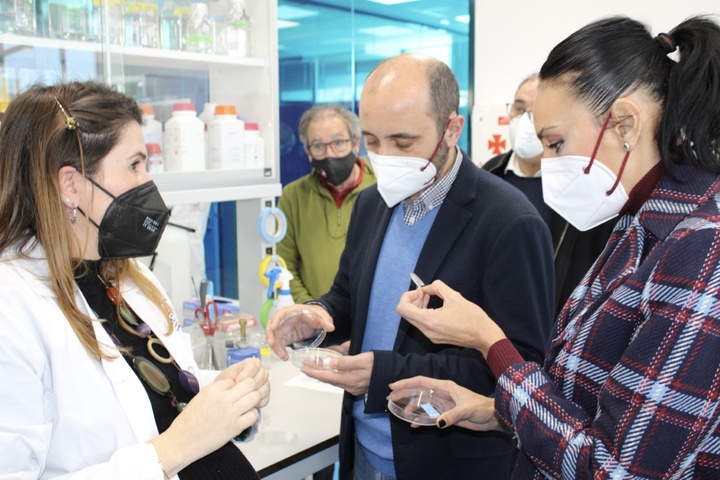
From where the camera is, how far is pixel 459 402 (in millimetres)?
1403

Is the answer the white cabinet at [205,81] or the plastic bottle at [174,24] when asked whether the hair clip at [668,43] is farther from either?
the plastic bottle at [174,24]

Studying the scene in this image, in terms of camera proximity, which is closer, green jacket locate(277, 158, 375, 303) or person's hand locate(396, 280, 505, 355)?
person's hand locate(396, 280, 505, 355)

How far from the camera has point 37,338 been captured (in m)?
1.18

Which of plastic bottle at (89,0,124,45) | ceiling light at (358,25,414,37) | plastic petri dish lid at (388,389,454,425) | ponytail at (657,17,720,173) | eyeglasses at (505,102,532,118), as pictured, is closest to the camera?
ponytail at (657,17,720,173)

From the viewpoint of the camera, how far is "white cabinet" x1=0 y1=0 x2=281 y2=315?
84.2 inches

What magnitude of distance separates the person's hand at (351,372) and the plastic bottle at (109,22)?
1.54m

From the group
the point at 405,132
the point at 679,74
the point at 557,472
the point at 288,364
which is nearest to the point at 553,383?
the point at 557,472

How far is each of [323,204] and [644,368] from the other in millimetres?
2437

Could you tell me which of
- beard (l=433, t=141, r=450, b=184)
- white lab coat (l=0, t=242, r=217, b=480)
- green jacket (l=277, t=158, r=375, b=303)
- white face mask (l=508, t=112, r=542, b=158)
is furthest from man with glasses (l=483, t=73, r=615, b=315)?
white lab coat (l=0, t=242, r=217, b=480)

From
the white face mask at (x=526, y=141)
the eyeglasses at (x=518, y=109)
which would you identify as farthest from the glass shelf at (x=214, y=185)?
the eyeglasses at (x=518, y=109)

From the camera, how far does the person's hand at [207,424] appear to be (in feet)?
3.92

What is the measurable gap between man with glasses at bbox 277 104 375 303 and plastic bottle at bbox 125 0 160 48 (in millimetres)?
972

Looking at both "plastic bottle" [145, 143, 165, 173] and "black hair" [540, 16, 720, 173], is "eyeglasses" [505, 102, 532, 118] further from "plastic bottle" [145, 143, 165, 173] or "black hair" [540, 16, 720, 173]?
"black hair" [540, 16, 720, 173]

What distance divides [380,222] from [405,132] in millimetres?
314
